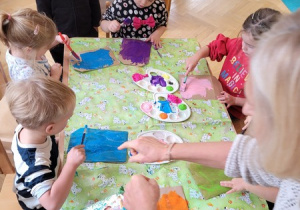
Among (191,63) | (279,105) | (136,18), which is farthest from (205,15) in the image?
(279,105)

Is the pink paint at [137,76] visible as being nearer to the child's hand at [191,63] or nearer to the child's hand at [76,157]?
the child's hand at [191,63]

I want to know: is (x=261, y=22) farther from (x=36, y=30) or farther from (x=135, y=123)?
(x=36, y=30)

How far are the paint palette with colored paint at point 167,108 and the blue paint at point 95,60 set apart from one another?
32cm

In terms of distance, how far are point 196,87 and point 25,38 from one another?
79cm

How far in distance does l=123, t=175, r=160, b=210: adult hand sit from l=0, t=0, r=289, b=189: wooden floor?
1938 millimetres

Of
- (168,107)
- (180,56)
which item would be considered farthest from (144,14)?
(168,107)

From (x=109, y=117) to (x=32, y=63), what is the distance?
434mm

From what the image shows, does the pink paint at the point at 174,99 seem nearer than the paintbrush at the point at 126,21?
Yes

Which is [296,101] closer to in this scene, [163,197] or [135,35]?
[163,197]

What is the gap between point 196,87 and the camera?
1318 mm

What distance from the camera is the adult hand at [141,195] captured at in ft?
2.50

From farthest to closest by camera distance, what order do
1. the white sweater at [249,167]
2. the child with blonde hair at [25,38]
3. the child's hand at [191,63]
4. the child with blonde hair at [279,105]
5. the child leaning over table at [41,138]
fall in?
the child's hand at [191,63] < the child with blonde hair at [25,38] < the child leaning over table at [41,138] < the white sweater at [249,167] < the child with blonde hair at [279,105]

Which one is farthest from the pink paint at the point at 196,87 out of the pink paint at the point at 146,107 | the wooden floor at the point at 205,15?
the wooden floor at the point at 205,15

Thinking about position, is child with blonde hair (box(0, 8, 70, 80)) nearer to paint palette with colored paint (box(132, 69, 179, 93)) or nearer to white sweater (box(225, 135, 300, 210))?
paint palette with colored paint (box(132, 69, 179, 93))
